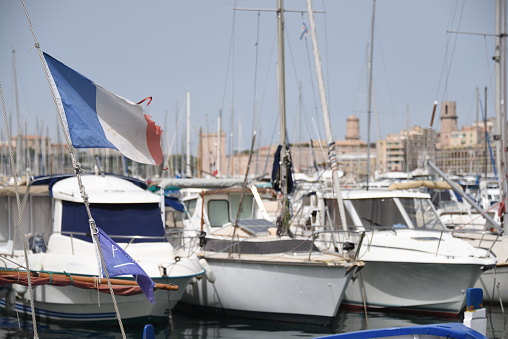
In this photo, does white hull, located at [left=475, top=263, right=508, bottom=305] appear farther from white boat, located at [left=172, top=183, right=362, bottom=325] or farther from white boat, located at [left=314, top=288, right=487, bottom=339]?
white boat, located at [left=314, top=288, right=487, bottom=339]

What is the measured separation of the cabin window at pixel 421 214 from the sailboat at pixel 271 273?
10.7 feet

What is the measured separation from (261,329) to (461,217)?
1251cm

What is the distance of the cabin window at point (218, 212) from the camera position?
2014 cm

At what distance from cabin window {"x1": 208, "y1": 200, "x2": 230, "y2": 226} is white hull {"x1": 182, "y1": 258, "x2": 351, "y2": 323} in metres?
3.65

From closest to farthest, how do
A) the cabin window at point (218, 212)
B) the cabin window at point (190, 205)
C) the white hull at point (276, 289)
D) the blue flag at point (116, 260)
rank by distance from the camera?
the blue flag at point (116, 260) → the white hull at point (276, 289) → the cabin window at point (218, 212) → the cabin window at point (190, 205)

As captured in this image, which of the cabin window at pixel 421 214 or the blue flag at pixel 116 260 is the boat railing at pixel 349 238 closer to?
the cabin window at pixel 421 214

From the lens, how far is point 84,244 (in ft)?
49.3

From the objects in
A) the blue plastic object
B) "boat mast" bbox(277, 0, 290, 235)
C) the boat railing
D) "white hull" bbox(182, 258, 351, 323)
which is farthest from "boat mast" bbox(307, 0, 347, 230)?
the blue plastic object

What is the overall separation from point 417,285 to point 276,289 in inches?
134

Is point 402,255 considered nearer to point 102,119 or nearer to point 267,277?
point 267,277

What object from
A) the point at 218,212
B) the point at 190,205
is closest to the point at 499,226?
the point at 218,212

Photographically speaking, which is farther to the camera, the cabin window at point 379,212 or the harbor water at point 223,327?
the cabin window at point 379,212

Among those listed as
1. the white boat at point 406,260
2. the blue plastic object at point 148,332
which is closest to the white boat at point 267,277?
the white boat at point 406,260

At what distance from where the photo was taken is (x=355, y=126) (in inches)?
7844
